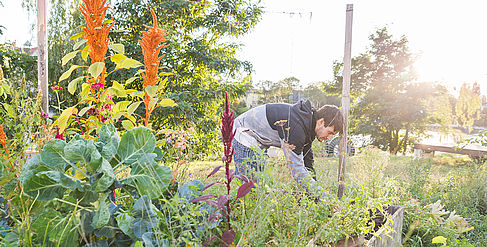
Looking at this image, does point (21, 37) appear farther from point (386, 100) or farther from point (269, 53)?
point (386, 100)

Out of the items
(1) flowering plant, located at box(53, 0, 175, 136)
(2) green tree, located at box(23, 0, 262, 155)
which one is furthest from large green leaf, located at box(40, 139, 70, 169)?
(2) green tree, located at box(23, 0, 262, 155)

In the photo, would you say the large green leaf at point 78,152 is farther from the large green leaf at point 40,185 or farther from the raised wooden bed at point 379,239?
the raised wooden bed at point 379,239

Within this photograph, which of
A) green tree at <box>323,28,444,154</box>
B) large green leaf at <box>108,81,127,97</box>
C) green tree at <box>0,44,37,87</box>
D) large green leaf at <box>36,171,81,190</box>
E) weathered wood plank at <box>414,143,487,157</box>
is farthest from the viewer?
green tree at <box>323,28,444,154</box>

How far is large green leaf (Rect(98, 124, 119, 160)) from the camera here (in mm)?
826

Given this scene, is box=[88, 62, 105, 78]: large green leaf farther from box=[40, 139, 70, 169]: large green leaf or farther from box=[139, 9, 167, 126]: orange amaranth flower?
box=[40, 139, 70, 169]: large green leaf

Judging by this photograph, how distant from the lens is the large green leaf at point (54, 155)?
754mm

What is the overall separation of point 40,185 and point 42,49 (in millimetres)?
2155

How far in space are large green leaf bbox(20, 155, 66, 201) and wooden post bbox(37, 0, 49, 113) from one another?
185 cm

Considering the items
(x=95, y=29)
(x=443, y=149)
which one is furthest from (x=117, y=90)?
(x=443, y=149)

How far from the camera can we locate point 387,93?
8.60 m

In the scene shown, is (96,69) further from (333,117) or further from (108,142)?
(333,117)

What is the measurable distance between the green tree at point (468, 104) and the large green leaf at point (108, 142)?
286 inches

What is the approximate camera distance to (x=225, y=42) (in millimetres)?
7176

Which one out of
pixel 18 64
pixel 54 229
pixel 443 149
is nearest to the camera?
pixel 54 229
